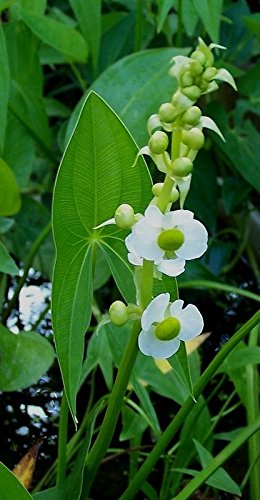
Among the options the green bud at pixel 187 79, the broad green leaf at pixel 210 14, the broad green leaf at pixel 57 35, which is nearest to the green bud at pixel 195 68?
the green bud at pixel 187 79

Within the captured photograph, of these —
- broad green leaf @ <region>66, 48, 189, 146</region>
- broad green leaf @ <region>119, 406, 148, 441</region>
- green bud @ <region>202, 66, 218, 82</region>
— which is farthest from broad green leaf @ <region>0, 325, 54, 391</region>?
green bud @ <region>202, 66, 218, 82</region>

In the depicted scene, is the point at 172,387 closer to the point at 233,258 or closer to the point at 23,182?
the point at 23,182

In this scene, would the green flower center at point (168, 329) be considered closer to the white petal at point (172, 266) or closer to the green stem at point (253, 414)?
the white petal at point (172, 266)

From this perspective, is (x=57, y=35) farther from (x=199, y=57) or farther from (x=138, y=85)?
(x=199, y=57)

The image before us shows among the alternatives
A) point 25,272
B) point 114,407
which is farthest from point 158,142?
point 25,272

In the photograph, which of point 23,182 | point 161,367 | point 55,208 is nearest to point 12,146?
point 23,182
